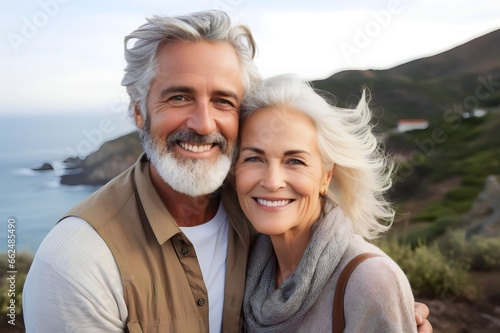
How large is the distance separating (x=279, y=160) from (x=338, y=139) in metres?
0.25

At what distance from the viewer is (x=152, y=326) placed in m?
2.12

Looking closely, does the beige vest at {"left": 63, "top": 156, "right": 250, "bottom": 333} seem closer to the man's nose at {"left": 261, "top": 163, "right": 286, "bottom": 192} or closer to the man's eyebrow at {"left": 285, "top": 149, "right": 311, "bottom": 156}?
the man's nose at {"left": 261, "top": 163, "right": 286, "bottom": 192}

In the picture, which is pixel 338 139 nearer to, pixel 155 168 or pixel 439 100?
pixel 155 168

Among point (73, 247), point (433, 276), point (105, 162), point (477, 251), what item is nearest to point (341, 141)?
point (73, 247)

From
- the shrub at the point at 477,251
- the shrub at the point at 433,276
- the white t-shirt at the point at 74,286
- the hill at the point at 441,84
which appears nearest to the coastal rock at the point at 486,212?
the shrub at the point at 477,251

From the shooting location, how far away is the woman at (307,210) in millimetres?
1967

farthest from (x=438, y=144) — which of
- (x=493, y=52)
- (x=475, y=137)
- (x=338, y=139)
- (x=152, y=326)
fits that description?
(x=152, y=326)

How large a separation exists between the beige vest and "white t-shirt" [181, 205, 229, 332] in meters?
0.03

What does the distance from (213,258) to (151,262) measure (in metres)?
0.32

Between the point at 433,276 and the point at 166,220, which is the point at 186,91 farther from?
the point at 433,276

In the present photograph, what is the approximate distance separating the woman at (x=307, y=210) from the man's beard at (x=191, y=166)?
7 cm

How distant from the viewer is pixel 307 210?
227 cm

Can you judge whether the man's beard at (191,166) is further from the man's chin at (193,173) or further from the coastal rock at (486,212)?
the coastal rock at (486,212)

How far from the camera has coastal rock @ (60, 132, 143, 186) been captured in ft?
17.5
